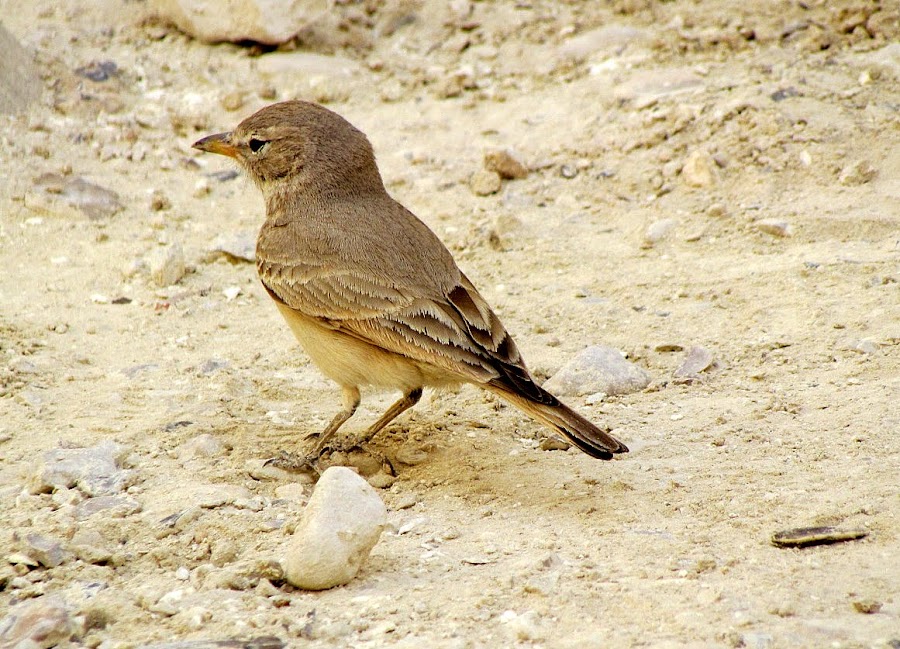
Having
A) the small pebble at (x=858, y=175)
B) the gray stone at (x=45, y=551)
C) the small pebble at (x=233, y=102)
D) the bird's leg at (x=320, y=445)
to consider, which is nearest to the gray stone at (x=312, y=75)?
the small pebble at (x=233, y=102)

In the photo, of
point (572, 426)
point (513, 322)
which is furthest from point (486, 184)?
point (572, 426)

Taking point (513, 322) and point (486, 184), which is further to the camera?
point (486, 184)

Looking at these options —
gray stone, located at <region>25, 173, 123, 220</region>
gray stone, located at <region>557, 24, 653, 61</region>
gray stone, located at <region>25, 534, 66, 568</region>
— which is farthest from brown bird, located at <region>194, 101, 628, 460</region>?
gray stone, located at <region>557, 24, 653, 61</region>

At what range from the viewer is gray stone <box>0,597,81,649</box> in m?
3.30

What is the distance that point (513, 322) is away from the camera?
22.0 feet

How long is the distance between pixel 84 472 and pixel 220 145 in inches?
92.2

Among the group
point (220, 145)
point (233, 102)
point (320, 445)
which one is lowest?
point (320, 445)

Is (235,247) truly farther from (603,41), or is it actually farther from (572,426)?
(603,41)

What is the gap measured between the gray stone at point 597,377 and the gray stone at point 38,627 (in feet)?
9.82

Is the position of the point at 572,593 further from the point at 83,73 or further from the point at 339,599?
the point at 83,73

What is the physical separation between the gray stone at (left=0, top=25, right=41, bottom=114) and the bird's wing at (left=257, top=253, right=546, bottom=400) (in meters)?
4.33

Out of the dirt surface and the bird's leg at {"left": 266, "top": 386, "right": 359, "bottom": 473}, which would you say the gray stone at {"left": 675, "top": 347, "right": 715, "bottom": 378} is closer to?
the dirt surface

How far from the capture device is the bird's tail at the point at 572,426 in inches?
180

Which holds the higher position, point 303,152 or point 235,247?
point 303,152
